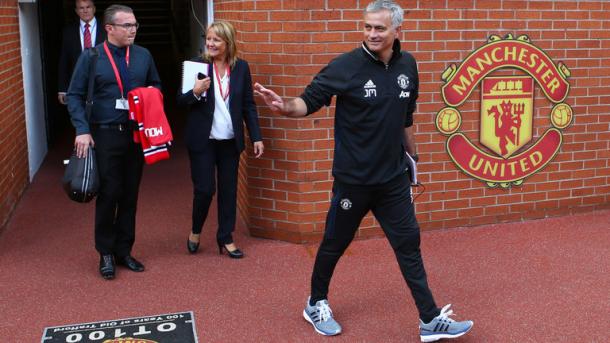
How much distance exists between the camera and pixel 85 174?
5094mm

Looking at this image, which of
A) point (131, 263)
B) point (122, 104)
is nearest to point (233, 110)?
point (122, 104)

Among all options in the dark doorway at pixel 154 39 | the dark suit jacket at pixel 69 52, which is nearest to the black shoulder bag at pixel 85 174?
the dark suit jacket at pixel 69 52

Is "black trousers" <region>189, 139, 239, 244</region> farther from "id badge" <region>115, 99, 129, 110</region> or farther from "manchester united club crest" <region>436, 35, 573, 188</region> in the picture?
"manchester united club crest" <region>436, 35, 573, 188</region>

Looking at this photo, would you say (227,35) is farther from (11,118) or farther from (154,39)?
(154,39)

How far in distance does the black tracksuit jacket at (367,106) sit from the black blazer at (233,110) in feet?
4.89

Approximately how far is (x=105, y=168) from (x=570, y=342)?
10.3 feet

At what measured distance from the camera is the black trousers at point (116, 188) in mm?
5231

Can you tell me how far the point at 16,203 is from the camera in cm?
736

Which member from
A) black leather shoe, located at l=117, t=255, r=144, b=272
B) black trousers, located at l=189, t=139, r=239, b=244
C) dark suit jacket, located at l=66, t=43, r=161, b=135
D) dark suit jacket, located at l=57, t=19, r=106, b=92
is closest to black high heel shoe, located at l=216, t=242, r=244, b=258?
black trousers, located at l=189, t=139, r=239, b=244

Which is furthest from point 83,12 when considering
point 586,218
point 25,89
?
point 586,218

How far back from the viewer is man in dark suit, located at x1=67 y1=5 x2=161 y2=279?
513 centimetres

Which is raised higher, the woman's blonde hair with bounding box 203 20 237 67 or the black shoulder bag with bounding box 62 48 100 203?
the woman's blonde hair with bounding box 203 20 237 67

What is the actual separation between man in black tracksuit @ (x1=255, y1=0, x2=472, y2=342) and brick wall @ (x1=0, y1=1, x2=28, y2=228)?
3.52 meters

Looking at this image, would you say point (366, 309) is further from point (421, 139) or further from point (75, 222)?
point (75, 222)
